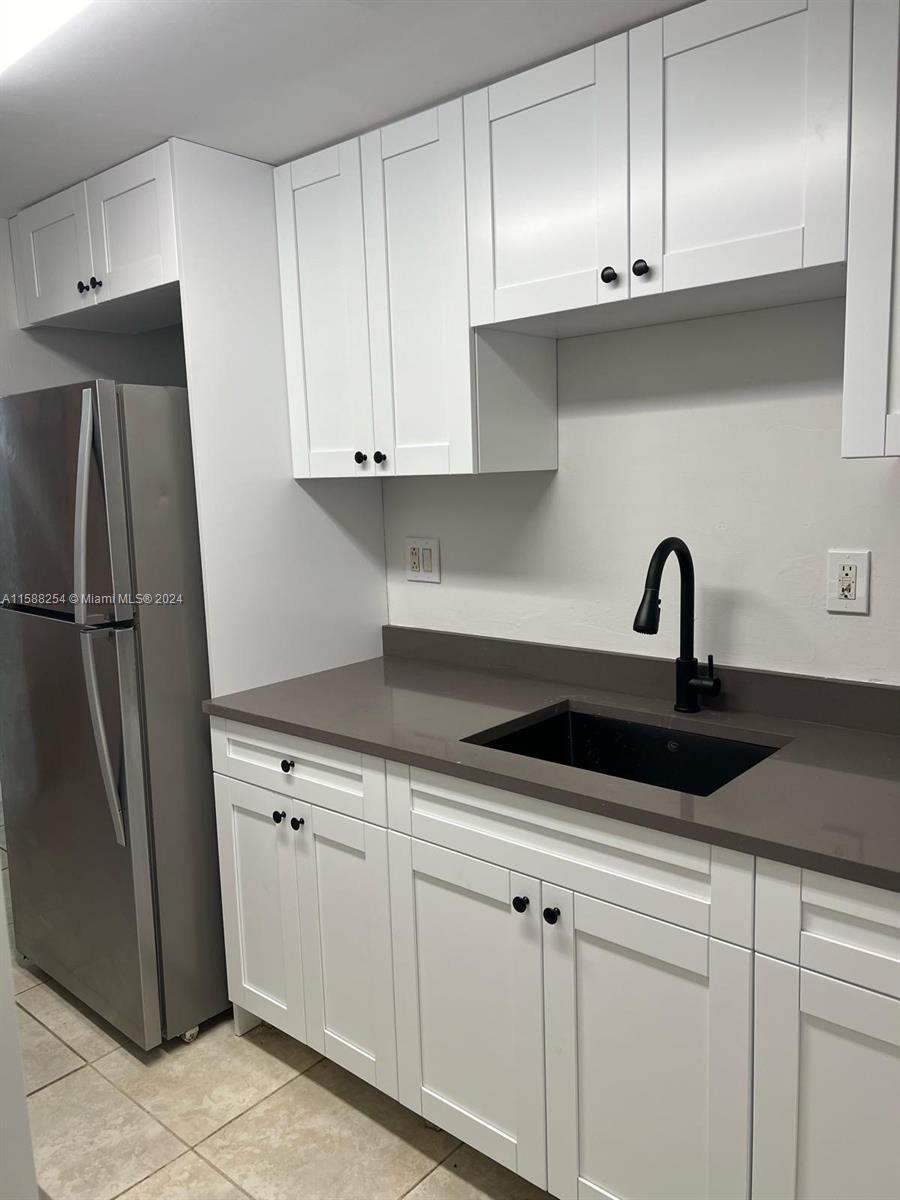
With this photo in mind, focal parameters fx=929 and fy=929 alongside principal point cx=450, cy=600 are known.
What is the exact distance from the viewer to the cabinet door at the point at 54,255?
2.38 m

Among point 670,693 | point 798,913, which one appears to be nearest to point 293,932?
point 670,693

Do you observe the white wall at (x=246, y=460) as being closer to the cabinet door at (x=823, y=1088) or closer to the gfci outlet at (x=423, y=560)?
the gfci outlet at (x=423, y=560)

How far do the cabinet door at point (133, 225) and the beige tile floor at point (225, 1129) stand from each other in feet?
6.22

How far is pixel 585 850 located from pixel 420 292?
123cm

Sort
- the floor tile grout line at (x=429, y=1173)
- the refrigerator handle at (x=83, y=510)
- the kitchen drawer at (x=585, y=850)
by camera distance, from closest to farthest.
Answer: the kitchen drawer at (x=585, y=850) < the floor tile grout line at (x=429, y=1173) < the refrigerator handle at (x=83, y=510)

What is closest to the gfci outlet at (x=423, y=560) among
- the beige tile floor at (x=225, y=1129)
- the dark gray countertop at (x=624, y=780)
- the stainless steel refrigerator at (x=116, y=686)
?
→ the dark gray countertop at (x=624, y=780)

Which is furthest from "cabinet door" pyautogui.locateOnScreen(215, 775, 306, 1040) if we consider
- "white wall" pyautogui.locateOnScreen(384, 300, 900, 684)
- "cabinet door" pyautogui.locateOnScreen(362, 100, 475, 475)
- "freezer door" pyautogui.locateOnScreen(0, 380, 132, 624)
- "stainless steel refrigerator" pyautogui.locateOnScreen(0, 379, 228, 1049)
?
"cabinet door" pyautogui.locateOnScreen(362, 100, 475, 475)

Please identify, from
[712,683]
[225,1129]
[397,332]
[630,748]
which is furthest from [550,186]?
[225,1129]

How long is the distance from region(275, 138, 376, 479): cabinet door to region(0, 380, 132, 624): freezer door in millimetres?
464

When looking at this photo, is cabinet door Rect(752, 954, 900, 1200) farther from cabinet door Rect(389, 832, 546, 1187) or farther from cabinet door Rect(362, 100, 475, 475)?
cabinet door Rect(362, 100, 475, 475)

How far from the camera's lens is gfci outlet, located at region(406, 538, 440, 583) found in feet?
8.36

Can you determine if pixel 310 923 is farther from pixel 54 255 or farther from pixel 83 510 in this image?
pixel 54 255

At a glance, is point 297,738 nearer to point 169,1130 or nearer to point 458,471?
point 458,471

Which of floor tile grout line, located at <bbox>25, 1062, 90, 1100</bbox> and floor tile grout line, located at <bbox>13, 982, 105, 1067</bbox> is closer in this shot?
floor tile grout line, located at <bbox>25, 1062, 90, 1100</bbox>
